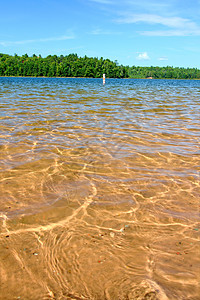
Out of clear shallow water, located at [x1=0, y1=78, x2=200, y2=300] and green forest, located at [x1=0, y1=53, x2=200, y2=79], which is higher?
green forest, located at [x1=0, y1=53, x2=200, y2=79]

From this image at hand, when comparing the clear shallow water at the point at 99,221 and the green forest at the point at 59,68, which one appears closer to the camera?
the clear shallow water at the point at 99,221

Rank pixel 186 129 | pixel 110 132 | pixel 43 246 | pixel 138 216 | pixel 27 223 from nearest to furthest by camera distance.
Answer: pixel 43 246
pixel 27 223
pixel 138 216
pixel 110 132
pixel 186 129

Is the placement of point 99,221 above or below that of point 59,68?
below

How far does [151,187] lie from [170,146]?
2.27 meters

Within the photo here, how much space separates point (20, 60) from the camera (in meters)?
147

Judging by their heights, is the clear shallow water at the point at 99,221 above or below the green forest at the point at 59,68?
below

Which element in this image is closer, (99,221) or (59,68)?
(99,221)

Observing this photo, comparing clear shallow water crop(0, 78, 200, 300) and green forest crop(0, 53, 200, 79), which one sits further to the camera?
green forest crop(0, 53, 200, 79)

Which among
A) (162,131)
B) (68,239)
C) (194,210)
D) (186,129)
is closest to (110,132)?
(162,131)

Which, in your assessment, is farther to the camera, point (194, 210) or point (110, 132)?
point (110, 132)

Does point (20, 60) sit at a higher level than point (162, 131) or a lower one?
higher

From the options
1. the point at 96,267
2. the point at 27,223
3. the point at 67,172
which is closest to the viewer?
the point at 96,267

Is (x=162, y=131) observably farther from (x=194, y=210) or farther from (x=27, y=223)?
(x=27, y=223)

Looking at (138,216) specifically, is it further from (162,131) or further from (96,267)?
(162,131)
